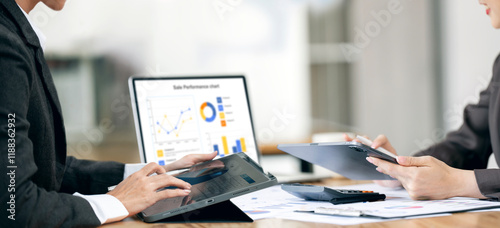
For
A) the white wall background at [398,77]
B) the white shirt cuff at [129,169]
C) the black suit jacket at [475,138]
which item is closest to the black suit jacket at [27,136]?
the white shirt cuff at [129,169]

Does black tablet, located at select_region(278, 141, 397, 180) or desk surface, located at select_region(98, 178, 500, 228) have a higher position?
black tablet, located at select_region(278, 141, 397, 180)

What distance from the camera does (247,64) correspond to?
3859 mm

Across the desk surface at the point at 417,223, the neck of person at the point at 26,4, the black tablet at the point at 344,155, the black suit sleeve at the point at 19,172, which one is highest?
the neck of person at the point at 26,4

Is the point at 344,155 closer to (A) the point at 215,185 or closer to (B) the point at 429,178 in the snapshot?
(B) the point at 429,178

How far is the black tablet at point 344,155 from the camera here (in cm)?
97

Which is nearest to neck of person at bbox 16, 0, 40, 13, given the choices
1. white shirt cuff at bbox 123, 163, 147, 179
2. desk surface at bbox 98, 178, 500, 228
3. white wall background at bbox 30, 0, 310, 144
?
white shirt cuff at bbox 123, 163, 147, 179

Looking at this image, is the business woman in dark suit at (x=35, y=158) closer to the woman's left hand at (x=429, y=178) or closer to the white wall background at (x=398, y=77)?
the woman's left hand at (x=429, y=178)

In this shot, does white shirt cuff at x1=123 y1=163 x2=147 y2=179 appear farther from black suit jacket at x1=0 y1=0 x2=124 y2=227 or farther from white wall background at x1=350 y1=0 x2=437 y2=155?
white wall background at x1=350 y1=0 x2=437 y2=155

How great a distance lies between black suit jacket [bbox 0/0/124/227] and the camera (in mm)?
720

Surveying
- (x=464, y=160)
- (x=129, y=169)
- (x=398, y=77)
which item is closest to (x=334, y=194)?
(x=129, y=169)

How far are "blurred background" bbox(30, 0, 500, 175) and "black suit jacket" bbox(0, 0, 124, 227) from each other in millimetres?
2724

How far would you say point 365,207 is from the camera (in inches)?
35.8

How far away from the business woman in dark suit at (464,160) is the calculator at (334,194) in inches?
2.4

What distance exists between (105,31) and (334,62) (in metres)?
1.83
